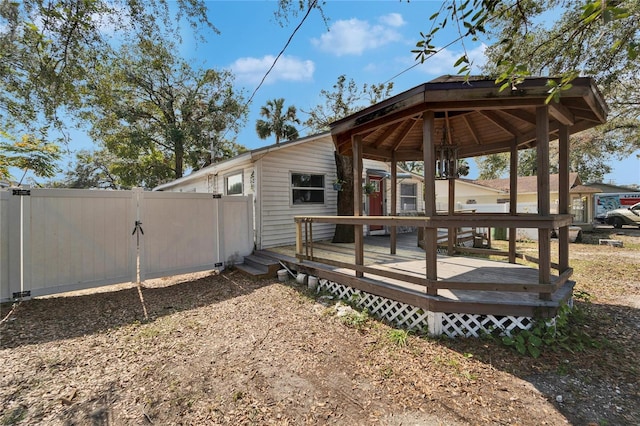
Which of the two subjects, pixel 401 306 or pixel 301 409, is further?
pixel 401 306

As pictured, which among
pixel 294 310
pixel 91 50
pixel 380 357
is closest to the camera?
pixel 380 357

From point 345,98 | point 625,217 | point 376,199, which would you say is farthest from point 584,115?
point 625,217

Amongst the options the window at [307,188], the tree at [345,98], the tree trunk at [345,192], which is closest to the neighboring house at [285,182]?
the window at [307,188]

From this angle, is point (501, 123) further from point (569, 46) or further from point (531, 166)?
point (531, 166)

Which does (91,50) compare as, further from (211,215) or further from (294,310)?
(294,310)

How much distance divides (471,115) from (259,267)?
5302 mm

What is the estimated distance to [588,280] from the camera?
18.8 ft

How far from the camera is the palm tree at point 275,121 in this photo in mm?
23078

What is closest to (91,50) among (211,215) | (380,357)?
(211,215)

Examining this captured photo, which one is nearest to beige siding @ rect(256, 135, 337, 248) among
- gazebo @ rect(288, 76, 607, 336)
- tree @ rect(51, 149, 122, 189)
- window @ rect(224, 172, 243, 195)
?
window @ rect(224, 172, 243, 195)

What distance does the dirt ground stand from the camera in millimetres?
2305

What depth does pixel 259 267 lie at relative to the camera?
257 inches

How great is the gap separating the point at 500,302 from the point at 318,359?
2222 mm

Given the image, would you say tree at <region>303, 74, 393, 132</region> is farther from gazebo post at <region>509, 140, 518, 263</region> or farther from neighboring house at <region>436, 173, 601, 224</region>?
gazebo post at <region>509, 140, 518, 263</region>
